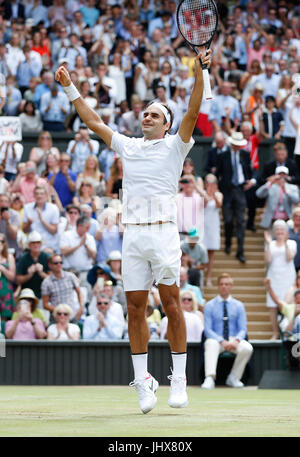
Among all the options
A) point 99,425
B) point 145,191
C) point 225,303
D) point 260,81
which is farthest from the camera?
point 260,81

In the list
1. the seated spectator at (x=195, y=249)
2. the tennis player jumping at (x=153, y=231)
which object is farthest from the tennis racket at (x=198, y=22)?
the seated spectator at (x=195, y=249)

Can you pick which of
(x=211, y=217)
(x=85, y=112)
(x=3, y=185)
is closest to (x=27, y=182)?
(x=3, y=185)

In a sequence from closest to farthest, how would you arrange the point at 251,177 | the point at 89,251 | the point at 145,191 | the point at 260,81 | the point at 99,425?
1. the point at 99,425
2. the point at 145,191
3. the point at 89,251
4. the point at 251,177
5. the point at 260,81

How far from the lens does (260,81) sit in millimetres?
21422

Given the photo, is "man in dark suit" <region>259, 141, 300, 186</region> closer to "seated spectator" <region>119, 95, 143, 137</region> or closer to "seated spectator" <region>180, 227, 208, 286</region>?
"seated spectator" <region>119, 95, 143, 137</region>

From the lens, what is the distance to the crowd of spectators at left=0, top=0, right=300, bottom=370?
15.0 metres

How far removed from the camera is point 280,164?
1917cm

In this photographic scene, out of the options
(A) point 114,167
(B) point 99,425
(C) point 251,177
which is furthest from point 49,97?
(B) point 99,425

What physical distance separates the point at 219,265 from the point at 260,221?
1727mm

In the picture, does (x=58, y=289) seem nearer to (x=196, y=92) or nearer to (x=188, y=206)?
(x=188, y=206)

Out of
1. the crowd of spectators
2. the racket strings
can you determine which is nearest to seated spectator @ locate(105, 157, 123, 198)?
the crowd of spectators

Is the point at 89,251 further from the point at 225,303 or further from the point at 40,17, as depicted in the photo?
the point at 40,17

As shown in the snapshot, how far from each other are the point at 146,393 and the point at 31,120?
1338 cm

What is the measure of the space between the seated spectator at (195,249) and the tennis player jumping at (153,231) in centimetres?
888
